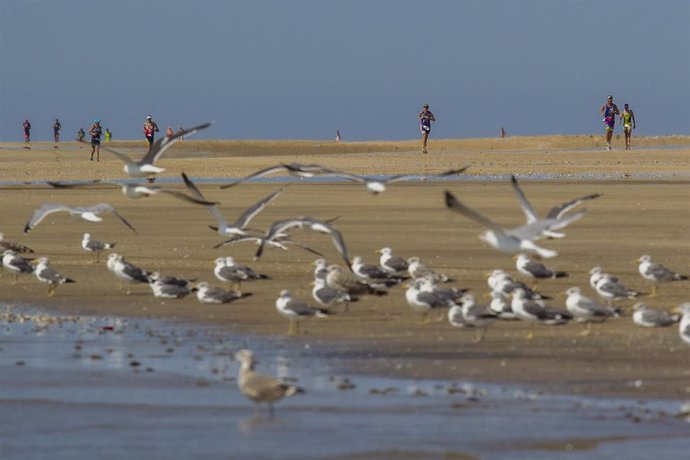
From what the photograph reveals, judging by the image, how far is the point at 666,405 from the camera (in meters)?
11.9

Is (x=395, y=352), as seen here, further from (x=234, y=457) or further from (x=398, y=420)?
(x=234, y=457)

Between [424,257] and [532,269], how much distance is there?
12.8 feet

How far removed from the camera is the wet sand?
45.4 feet

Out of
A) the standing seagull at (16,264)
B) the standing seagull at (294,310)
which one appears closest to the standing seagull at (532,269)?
the standing seagull at (294,310)

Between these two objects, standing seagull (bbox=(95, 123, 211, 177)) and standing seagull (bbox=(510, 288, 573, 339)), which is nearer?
standing seagull (bbox=(510, 288, 573, 339))

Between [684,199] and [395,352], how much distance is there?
1785 cm

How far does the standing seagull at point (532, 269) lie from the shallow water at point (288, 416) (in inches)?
174

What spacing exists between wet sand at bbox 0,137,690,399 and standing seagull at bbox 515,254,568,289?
9.0 inches

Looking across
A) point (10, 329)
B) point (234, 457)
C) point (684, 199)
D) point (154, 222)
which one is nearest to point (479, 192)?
point (684, 199)

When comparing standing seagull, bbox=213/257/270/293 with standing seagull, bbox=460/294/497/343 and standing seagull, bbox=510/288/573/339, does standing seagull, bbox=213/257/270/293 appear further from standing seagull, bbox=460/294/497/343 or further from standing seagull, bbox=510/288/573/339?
standing seagull, bbox=510/288/573/339

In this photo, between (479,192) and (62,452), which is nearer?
(62,452)

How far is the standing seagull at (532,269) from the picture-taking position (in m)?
18.5

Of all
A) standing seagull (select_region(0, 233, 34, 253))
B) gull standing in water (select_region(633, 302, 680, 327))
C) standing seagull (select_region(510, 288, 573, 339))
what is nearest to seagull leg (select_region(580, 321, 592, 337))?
standing seagull (select_region(510, 288, 573, 339))

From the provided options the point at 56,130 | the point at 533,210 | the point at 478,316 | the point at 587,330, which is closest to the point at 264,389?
the point at 478,316
